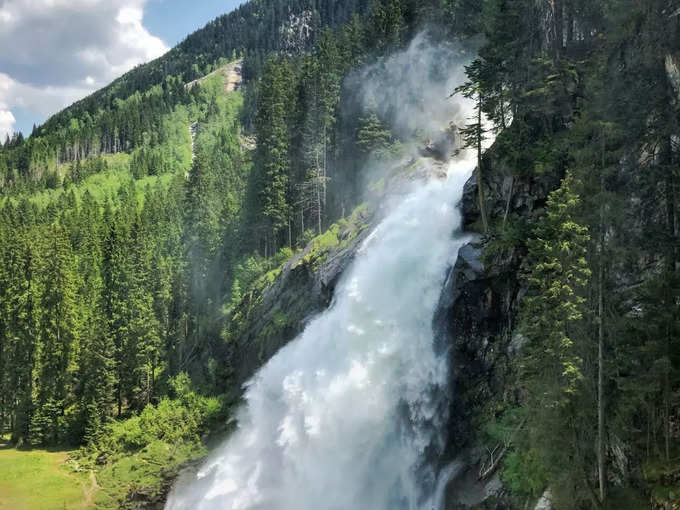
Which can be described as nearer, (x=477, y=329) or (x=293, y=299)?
(x=477, y=329)

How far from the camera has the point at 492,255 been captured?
2386 centimetres

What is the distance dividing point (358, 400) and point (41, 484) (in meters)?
21.9

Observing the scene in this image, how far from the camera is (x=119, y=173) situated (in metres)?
139

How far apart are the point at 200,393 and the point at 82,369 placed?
12352 millimetres

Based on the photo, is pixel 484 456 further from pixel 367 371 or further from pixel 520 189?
pixel 520 189

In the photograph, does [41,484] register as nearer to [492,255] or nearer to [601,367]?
[492,255]

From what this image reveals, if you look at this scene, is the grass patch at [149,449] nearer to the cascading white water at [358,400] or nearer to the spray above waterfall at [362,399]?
the spray above waterfall at [362,399]

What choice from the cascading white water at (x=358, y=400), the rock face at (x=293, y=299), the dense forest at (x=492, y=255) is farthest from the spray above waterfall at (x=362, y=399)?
the dense forest at (x=492, y=255)

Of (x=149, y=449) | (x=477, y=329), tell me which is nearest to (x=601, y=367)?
(x=477, y=329)

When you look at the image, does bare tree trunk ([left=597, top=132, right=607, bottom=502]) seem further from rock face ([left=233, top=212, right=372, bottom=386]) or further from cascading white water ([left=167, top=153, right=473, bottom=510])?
rock face ([left=233, top=212, right=372, bottom=386])

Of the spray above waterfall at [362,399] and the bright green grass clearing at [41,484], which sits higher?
the spray above waterfall at [362,399]

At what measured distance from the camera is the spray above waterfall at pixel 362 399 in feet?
78.3

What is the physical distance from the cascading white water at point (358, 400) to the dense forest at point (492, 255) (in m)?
3.50

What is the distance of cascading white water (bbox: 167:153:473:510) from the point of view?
23984mm
